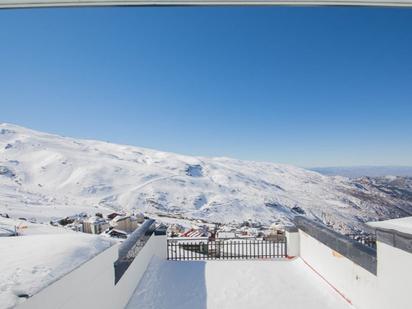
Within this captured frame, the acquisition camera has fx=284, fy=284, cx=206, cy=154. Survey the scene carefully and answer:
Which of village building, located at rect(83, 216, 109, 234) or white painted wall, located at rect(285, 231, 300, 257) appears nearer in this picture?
white painted wall, located at rect(285, 231, 300, 257)

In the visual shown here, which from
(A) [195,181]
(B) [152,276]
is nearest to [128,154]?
(A) [195,181]

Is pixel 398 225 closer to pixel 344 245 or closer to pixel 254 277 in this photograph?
pixel 344 245

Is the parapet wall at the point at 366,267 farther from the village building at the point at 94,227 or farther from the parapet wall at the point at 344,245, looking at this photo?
the village building at the point at 94,227

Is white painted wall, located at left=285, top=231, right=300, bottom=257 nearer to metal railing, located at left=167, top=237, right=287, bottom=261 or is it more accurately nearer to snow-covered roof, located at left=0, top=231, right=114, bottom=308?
metal railing, located at left=167, top=237, right=287, bottom=261

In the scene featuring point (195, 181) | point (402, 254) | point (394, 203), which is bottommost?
point (394, 203)

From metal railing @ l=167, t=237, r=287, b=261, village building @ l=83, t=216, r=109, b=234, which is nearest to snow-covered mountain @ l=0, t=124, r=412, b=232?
village building @ l=83, t=216, r=109, b=234

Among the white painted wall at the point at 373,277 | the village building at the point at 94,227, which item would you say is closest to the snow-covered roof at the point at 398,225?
the white painted wall at the point at 373,277

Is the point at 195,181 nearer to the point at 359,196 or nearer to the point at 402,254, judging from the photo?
the point at 359,196
